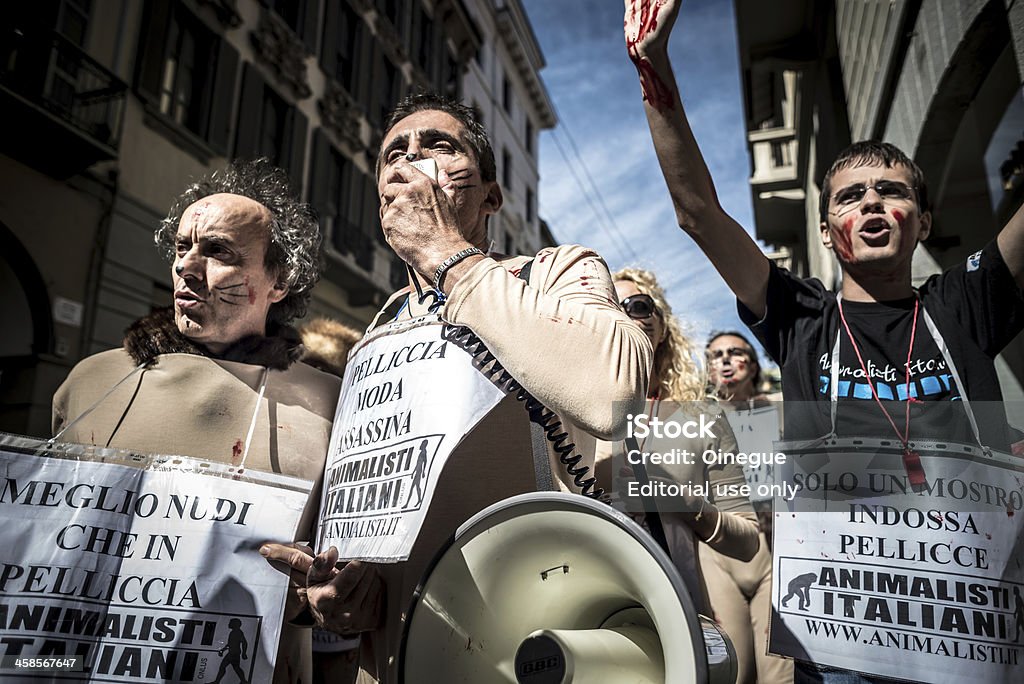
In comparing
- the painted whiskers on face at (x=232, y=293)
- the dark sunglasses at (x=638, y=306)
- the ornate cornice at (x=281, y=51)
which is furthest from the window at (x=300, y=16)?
the painted whiskers on face at (x=232, y=293)

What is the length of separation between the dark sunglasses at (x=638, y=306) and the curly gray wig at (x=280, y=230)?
127 centimetres

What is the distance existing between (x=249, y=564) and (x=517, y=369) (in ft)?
2.67

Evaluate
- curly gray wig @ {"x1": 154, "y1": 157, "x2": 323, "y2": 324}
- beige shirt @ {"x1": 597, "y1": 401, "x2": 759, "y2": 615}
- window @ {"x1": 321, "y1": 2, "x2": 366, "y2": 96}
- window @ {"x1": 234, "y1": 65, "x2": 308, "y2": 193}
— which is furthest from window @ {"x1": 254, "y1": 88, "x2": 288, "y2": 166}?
beige shirt @ {"x1": 597, "y1": 401, "x2": 759, "y2": 615}

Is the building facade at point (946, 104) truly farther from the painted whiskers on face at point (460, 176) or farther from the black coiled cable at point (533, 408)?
the painted whiskers on face at point (460, 176)

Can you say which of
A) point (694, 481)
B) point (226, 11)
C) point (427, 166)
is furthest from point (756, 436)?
point (226, 11)

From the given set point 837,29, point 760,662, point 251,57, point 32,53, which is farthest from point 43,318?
point 837,29

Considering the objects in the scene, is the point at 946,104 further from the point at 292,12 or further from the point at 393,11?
the point at 393,11

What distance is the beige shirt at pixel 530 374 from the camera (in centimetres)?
120

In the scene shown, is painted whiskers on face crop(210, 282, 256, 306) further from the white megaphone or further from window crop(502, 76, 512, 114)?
window crop(502, 76, 512, 114)

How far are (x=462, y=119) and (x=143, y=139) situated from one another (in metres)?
8.76

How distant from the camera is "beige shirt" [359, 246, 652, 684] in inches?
47.1

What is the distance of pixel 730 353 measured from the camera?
4160 mm

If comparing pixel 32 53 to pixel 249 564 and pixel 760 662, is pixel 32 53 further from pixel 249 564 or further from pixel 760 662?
pixel 760 662

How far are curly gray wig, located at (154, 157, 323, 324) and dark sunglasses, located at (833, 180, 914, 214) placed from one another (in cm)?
169
